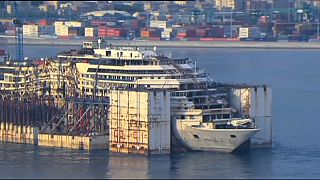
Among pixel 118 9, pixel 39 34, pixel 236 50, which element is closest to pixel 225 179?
pixel 236 50

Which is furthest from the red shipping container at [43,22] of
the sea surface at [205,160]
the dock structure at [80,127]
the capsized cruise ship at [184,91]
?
the dock structure at [80,127]

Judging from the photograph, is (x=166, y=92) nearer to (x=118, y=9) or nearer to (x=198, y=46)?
(x=198, y=46)

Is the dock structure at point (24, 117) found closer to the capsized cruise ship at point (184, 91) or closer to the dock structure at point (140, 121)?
the capsized cruise ship at point (184, 91)

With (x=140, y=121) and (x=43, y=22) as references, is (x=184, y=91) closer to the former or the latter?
(x=140, y=121)

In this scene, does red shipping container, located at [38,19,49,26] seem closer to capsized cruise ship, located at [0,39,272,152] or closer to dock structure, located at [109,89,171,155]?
capsized cruise ship, located at [0,39,272,152]

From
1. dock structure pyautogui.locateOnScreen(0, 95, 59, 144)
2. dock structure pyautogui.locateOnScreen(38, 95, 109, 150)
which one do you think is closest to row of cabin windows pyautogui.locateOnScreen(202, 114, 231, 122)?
dock structure pyautogui.locateOnScreen(38, 95, 109, 150)
